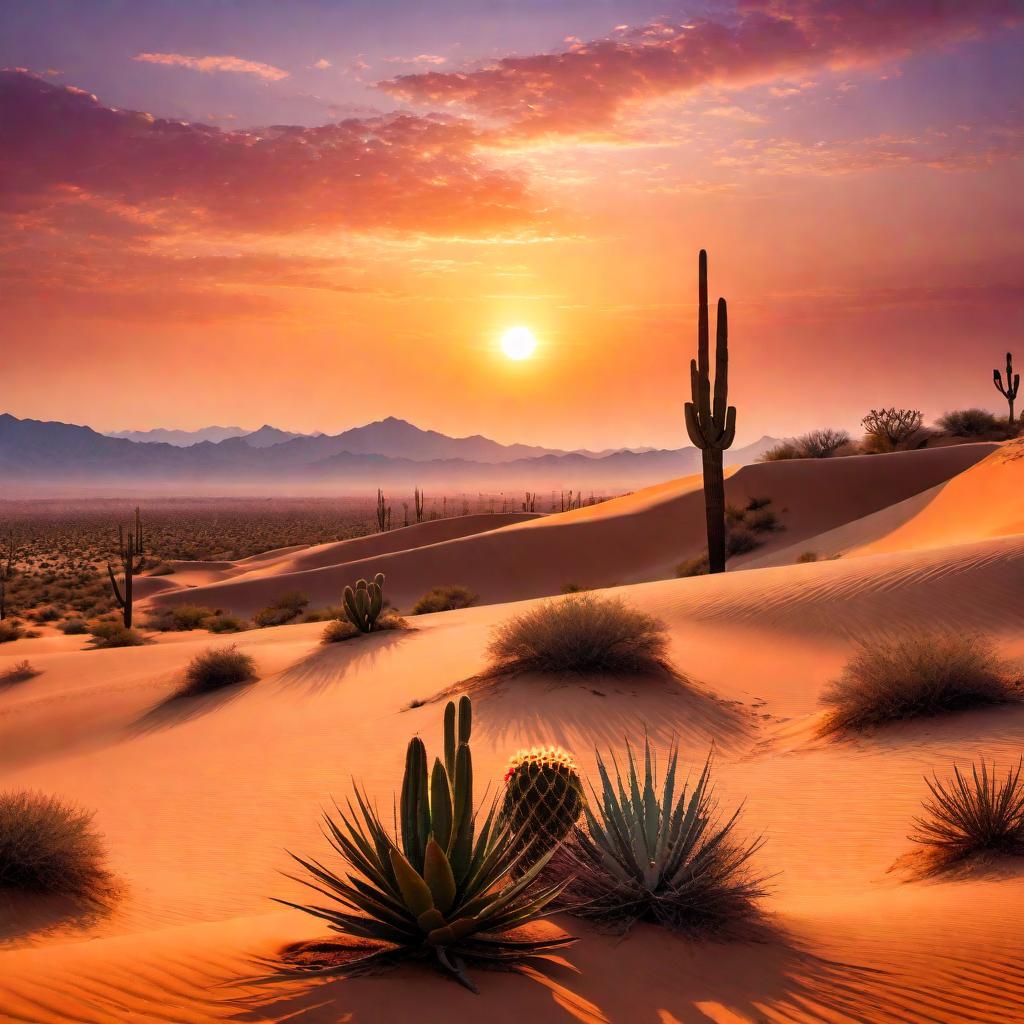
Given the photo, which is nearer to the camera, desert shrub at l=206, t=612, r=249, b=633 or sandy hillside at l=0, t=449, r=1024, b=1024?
sandy hillside at l=0, t=449, r=1024, b=1024

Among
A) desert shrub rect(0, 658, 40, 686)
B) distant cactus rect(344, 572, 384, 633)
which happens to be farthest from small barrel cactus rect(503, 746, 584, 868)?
desert shrub rect(0, 658, 40, 686)

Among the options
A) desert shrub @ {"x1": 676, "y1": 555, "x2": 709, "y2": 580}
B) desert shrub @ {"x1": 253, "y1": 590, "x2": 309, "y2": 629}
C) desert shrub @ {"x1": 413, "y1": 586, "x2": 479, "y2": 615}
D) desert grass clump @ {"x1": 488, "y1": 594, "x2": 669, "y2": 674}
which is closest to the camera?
desert grass clump @ {"x1": 488, "y1": 594, "x2": 669, "y2": 674}

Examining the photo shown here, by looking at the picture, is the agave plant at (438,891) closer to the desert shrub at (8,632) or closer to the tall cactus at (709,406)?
the tall cactus at (709,406)

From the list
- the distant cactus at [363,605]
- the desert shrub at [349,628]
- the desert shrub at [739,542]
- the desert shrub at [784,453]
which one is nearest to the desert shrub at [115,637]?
the desert shrub at [349,628]

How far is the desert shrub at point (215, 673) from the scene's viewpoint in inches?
688

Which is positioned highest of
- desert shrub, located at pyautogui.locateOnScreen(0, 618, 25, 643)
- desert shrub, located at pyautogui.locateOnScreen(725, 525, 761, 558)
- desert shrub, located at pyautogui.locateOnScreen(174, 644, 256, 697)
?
desert shrub, located at pyautogui.locateOnScreen(725, 525, 761, 558)

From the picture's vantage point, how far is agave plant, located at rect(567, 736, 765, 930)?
17.0ft

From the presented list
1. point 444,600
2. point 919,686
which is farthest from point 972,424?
point 919,686

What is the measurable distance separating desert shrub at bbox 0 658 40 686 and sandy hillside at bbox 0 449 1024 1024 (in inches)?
16.6

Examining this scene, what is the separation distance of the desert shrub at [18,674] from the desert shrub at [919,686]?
17.3 m

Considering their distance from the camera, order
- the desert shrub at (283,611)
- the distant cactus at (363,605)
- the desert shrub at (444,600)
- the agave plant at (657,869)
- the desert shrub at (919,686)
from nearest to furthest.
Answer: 1. the agave plant at (657,869)
2. the desert shrub at (919,686)
3. the distant cactus at (363,605)
4. the desert shrub at (444,600)
5. the desert shrub at (283,611)

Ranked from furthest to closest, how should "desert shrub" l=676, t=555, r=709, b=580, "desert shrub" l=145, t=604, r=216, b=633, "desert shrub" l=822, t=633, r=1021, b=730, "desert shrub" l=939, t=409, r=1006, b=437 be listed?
"desert shrub" l=939, t=409, r=1006, b=437 → "desert shrub" l=145, t=604, r=216, b=633 → "desert shrub" l=676, t=555, r=709, b=580 → "desert shrub" l=822, t=633, r=1021, b=730

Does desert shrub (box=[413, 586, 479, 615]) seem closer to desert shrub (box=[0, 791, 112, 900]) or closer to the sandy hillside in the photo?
the sandy hillside

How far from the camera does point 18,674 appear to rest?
20719mm
